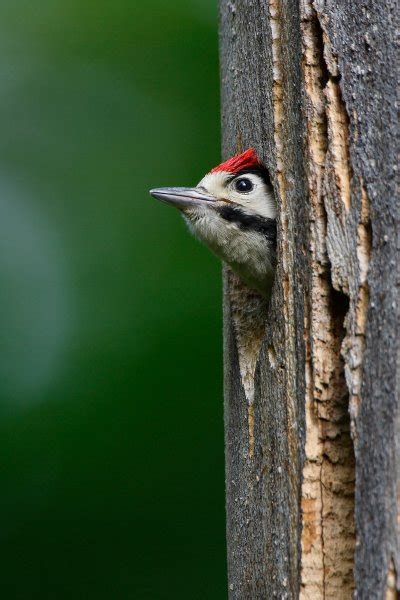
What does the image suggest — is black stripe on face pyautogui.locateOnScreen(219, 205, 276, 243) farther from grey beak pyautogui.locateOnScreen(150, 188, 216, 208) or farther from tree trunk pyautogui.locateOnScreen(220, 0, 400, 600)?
tree trunk pyautogui.locateOnScreen(220, 0, 400, 600)

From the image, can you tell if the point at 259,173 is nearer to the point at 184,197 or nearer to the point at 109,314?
the point at 184,197

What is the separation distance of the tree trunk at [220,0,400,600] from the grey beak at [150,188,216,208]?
1.54ft

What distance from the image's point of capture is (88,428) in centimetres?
384

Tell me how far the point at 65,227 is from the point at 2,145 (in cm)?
73

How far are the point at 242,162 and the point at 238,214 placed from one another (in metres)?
0.20

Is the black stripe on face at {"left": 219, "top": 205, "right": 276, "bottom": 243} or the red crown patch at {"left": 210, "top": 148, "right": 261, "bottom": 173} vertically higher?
the red crown patch at {"left": 210, "top": 148, "right": 261, "bottom": 173}

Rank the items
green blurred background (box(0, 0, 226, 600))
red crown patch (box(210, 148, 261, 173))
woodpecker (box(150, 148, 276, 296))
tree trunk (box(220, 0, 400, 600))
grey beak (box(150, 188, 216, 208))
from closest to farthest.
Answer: tree trunk (box(220, 0, 400, 600)) → red crown patch (box(210, 148, 261, 173)) → woodpecker (box(150, 148, 276, 296)) → grey beak (box(150, 188, 216, 208)) → green blurred background (box(0, 0, 226, 600))

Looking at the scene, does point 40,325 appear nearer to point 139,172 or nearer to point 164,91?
point 139,172

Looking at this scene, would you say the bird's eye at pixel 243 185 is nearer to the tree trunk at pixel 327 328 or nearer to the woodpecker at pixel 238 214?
the woodpecker at pixel 238 214

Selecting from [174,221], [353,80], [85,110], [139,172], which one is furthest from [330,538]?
[85,110]

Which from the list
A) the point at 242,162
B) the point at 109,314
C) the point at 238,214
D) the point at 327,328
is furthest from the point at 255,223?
the point at 109,314

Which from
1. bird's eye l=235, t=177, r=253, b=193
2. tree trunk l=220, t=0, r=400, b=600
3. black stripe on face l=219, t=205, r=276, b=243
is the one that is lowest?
tree trunk l=220, t=0, r=400, b=600

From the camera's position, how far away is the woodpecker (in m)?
2.48

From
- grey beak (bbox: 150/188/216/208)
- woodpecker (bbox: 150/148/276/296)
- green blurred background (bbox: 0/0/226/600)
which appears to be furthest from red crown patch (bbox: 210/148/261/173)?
green blurred background (bbox: 0/0/226/600)
